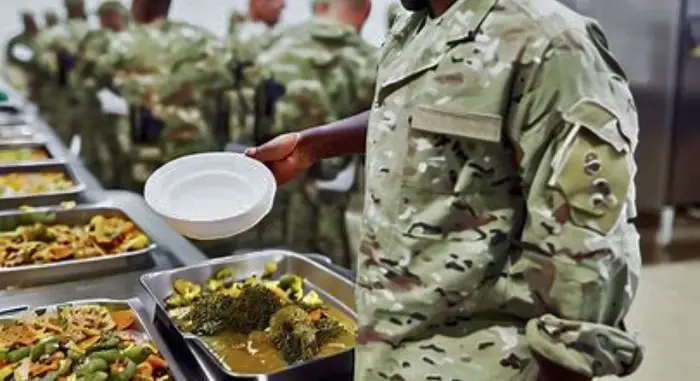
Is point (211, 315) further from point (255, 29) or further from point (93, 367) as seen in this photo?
point (255, 29)

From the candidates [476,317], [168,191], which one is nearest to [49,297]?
[168,191]

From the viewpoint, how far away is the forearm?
1.14 metres

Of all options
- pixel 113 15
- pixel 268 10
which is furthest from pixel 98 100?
pixel 268 10

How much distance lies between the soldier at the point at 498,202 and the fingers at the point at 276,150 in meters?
0.33

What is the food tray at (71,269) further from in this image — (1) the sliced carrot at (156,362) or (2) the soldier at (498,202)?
(2) the soldier at (498,202)

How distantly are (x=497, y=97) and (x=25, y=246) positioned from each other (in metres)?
1.14

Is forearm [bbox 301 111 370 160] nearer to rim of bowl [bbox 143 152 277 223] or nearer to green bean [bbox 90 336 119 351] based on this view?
rim of bowl [bbox 143 152 277 223]

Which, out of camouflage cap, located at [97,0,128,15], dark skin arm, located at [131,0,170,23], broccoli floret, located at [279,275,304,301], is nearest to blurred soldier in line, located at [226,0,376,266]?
dark skin arm, located at [131,0,170,23]

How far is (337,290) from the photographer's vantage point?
134cm

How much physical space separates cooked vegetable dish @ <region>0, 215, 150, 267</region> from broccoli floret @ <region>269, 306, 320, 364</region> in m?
0.55

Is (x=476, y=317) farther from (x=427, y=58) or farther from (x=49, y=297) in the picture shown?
(x=49, y=297)

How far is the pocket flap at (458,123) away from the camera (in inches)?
28.9

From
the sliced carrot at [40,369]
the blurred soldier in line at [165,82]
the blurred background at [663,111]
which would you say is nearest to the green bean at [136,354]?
the sliced carrot at [40,369]

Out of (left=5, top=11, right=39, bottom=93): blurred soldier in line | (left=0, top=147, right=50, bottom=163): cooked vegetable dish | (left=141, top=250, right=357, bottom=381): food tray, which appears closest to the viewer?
(left=141, top=250, right=357, bottom=381): food tray
